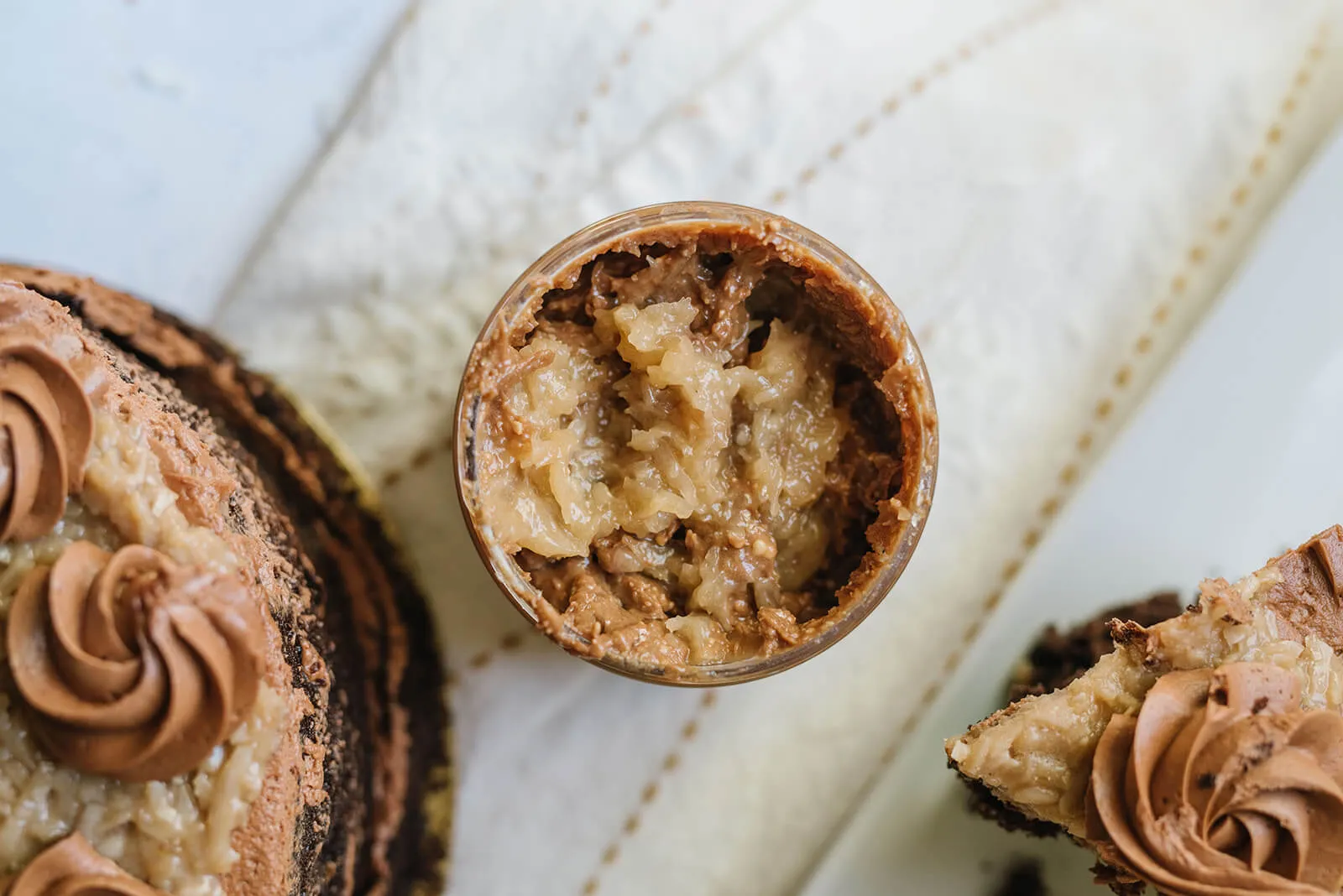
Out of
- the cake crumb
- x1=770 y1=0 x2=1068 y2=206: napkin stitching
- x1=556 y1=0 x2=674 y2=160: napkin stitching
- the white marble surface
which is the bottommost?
the cake crumb

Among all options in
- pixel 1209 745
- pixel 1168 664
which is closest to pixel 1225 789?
pixel 1209 745

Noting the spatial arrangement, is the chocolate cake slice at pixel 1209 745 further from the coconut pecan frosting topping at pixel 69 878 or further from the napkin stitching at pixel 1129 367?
the coconut pecan frosting topping at pixel 69 878

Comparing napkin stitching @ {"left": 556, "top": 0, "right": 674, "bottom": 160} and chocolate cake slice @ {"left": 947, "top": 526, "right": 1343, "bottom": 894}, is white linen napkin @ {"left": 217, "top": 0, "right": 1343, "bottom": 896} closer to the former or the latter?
napkin stitching @ {"left": 556, "top": 0, "right": 674, "bottom": 160}

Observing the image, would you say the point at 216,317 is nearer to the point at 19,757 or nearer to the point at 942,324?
the point at 19,757

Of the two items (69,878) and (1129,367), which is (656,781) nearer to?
(69,878)

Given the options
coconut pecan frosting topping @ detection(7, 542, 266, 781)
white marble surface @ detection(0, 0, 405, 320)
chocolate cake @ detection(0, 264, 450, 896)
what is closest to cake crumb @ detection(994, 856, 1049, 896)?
chocolate cake @ detection(0, 264, 450, 896)

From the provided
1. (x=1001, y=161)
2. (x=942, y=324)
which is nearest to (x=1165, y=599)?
(x=942, y=324)
